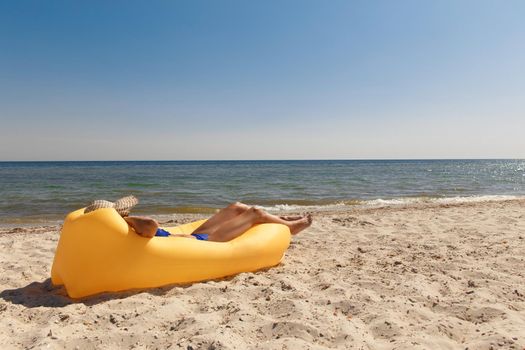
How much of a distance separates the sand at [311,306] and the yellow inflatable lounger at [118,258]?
115mm

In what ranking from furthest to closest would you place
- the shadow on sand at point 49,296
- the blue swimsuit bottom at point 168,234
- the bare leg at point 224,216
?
the bare leg at point 224,216, the blue swimsuit bottom at point 168,234, the shadow on sand at point 49,296

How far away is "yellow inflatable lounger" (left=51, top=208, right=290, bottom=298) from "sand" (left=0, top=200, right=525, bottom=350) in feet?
0.38

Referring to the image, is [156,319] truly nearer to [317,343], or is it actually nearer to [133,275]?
[133,275]

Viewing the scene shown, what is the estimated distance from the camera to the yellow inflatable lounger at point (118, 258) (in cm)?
307

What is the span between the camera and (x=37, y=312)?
2.84 metres

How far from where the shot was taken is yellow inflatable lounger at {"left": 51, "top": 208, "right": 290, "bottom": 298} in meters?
3.07

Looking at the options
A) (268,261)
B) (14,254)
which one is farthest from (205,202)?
(268,261)

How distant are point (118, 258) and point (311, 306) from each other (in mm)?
1593

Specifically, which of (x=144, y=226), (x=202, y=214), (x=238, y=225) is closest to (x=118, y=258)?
(x=144, y=226)

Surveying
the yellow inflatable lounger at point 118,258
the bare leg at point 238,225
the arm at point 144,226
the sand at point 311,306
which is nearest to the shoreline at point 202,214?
the sand at point 311,306

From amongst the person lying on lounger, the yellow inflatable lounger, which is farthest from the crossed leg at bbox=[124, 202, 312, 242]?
the yellow inflatable lounger

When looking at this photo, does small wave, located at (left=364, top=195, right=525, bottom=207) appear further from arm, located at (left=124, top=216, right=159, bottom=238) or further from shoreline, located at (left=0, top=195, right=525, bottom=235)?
arm, located at (left=124, top=216, right=159, bottom=238)

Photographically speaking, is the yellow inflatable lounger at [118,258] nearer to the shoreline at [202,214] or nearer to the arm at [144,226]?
the arm at [144,226]

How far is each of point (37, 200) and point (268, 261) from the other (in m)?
10.1
